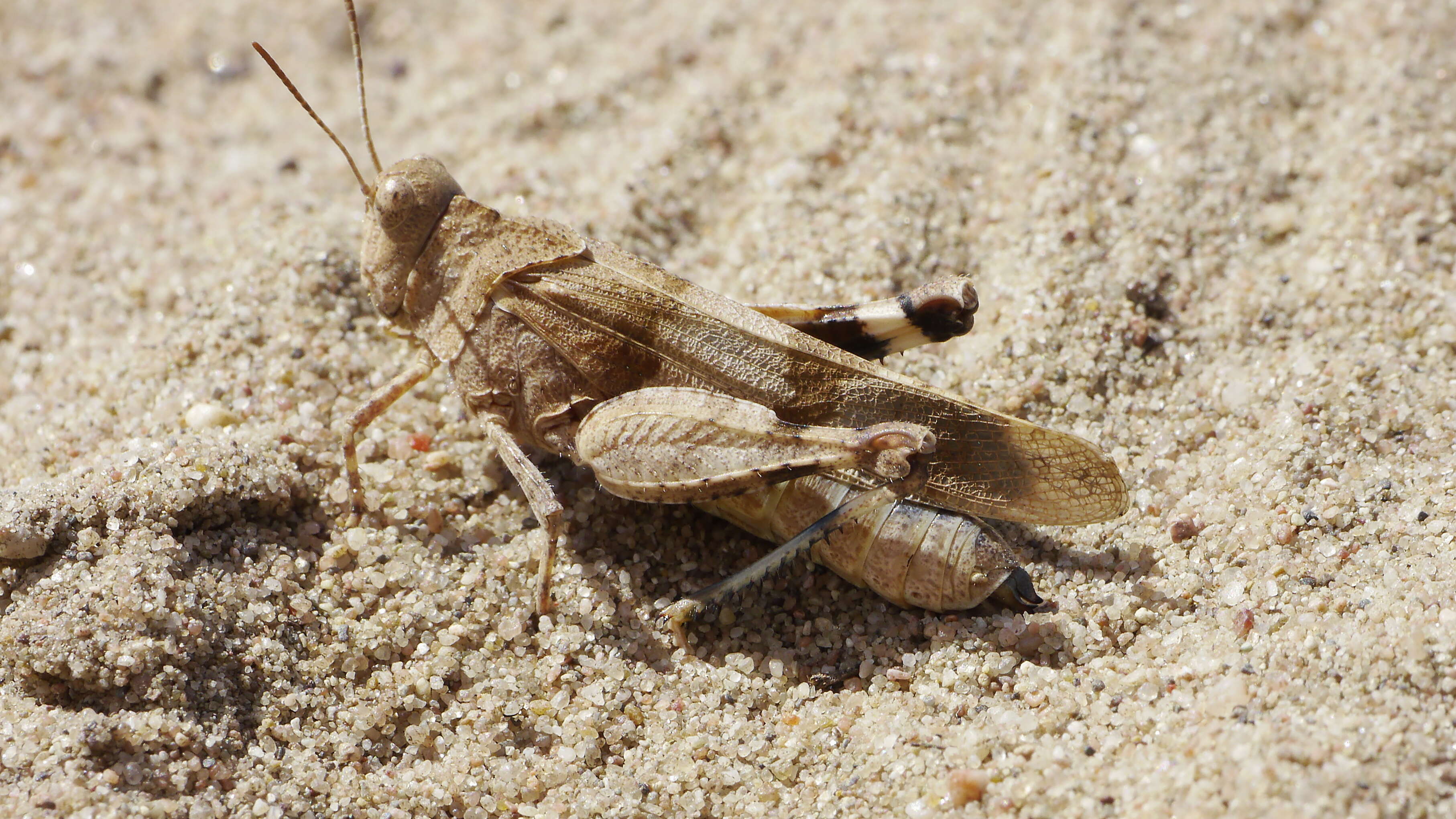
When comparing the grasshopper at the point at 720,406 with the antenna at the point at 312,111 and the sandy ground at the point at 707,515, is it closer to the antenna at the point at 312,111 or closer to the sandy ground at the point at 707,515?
the antenna at the point at 312,111

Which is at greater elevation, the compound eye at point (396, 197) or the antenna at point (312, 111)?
the antenna at point (312, 111)

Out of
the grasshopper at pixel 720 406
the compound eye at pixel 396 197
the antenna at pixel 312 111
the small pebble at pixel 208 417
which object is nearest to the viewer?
the grasshopper at pixel 720 406

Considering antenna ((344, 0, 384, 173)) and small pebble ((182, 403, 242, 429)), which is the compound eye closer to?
antenna ((344, 0, 384, 173))

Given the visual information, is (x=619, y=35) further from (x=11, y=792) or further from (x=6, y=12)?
(x=11, y=792)

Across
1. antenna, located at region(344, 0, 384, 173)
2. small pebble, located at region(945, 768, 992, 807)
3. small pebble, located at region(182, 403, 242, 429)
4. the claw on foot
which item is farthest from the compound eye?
small pebble, located at region(945, 768, 992, 807)

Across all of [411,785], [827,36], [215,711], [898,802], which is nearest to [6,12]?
[827,36]

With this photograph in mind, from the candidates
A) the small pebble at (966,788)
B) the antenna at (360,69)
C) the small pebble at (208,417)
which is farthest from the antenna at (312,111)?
the small pebble at (966,788)

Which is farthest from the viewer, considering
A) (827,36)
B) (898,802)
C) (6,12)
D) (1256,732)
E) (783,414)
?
(6,12)

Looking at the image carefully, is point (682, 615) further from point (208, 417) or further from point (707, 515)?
A: point (208, 417)
